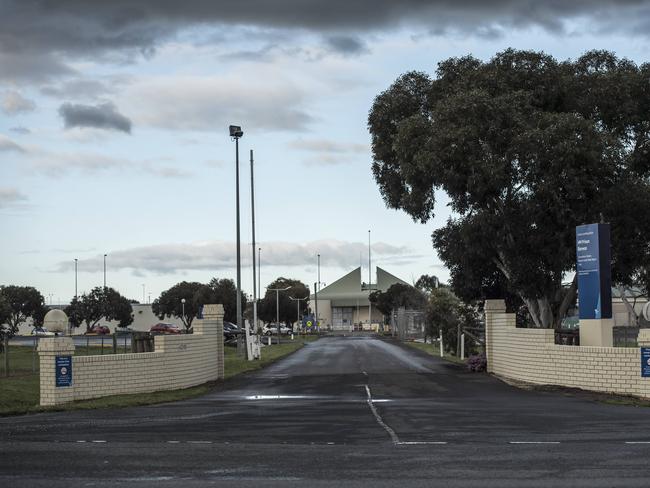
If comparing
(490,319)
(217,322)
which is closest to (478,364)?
(490,319)

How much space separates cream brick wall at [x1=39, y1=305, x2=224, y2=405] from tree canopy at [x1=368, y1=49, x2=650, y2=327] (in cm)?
1079

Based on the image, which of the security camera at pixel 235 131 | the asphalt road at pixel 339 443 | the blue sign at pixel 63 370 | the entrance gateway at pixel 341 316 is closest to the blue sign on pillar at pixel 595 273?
the asphalt road at pixel 339 443

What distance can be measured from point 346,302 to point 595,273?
483 feet

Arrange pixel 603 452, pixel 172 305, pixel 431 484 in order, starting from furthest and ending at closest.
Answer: pixel 172 305
pixel 603 452
pixel 431 484

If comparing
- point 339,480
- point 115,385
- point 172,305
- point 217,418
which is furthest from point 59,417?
point 172,305

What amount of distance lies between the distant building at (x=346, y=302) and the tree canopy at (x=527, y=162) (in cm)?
12955

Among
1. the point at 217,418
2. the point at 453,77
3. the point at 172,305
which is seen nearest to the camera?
the point at 217,418

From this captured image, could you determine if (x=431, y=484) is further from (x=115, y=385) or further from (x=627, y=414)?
(x=115, y=385)

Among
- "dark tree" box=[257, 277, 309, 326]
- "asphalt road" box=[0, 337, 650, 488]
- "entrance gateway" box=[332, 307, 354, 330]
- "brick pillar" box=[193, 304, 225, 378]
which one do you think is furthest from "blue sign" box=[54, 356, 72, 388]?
"entrance gateway" box=[332, 307, 354, 330]

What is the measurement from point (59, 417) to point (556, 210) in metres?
21.7

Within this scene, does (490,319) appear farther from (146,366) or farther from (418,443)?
(418,443)

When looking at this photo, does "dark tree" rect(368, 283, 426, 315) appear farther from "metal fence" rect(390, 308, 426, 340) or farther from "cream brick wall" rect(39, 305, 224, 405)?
"cream brick wall" rect(39, 305, 224, 405)

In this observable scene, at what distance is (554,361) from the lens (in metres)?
25.4

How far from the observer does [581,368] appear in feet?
78.1
